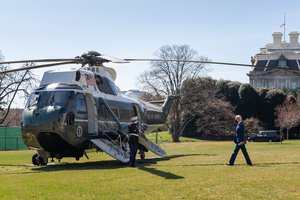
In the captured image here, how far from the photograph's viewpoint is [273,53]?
121 meters

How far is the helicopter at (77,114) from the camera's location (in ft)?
59.6

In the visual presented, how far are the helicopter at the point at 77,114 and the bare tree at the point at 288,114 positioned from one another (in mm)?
49707

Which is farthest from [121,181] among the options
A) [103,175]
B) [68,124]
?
[68,124]

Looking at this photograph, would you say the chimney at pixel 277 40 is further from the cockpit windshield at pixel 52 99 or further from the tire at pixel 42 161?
the cockpit windshield at pixel 52 99

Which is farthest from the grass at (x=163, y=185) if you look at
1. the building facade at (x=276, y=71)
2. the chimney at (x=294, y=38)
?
the chimney at (x=294, y=38)

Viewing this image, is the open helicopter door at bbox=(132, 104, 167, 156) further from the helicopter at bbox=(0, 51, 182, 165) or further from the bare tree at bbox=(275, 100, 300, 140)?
the bare tree at bbox=(275, 100, 300, 140)

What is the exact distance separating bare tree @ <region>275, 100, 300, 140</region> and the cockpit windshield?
5408cm

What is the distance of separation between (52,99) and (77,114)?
133cm

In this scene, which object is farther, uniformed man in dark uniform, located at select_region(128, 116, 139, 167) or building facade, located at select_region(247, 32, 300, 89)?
building facade, located at select_region(247, 32, 300, 89)

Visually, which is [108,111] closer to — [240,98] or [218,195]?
[218,195]

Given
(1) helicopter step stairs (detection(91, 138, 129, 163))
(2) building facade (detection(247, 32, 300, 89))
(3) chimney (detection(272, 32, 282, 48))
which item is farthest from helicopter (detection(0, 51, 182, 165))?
(3) chimney (detection(272, 32, 282, 48))

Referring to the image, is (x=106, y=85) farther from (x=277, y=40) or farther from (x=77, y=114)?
(x=277, y=40)

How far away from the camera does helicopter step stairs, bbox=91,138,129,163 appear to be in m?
18.8

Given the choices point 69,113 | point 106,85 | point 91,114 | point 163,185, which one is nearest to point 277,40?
point 106,85
